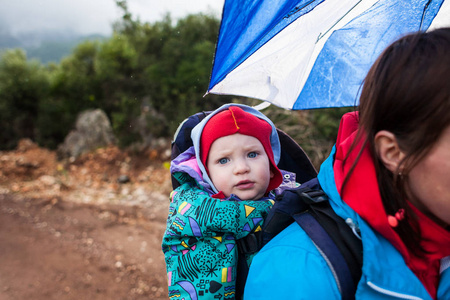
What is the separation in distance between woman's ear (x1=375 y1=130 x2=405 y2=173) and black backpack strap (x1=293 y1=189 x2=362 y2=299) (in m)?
0.22

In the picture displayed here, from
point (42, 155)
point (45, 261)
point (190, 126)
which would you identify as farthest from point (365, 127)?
point (42, 155)

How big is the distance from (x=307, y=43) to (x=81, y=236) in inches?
192

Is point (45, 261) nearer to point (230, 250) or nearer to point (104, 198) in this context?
point (104, 198)

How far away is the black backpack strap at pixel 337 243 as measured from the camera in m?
0.93

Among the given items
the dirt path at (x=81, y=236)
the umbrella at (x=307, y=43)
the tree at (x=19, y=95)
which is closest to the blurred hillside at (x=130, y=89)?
the tree at (x=19, y=95)

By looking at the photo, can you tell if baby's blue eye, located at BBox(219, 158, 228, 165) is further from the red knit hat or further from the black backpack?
the black backpack

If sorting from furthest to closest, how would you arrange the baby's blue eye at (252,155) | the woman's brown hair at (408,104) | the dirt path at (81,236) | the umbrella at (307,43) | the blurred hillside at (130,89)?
1. the blurred hillside at (130,89)
2. the dirt path at (81,236)
3. the baby's blue eye at (252,155)
4. the umbrella at (307,43)
5. the woman's brown hair at (408,104)

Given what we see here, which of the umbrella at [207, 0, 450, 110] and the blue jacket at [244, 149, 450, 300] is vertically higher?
the umbrella at [207, 0, 450, 110]

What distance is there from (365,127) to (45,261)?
16.0 ft

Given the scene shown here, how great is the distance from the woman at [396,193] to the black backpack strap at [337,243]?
22 millimetres

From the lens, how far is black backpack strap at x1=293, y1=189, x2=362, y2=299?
929mm

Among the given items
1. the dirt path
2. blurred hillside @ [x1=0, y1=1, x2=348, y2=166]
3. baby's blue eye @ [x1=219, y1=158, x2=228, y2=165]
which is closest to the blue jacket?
baby's blue eye @ [x1=219, y1=158, x2=228, y2=165]

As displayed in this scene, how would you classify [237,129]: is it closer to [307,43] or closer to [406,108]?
[307,43]

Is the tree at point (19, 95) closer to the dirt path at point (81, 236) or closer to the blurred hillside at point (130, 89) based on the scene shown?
the blurred hillside at point (130, 89)
